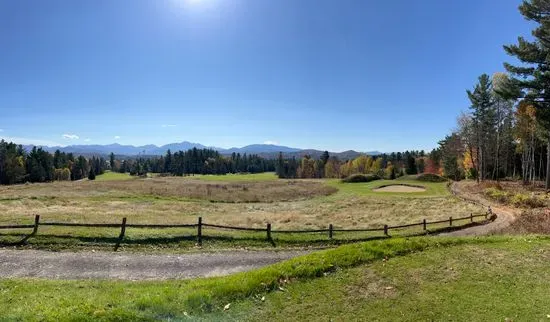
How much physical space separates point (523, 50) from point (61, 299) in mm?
33538

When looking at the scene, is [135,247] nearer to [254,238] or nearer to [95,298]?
[254,238]

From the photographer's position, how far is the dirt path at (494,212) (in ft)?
86.1

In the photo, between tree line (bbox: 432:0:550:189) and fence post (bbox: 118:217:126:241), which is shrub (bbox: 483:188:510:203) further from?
fence post (bbox: 118:217:126:241)

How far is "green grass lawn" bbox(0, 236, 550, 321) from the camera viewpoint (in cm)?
887

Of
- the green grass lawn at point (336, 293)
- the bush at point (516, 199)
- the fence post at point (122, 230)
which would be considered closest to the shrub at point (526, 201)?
the bush at point (516, 199)

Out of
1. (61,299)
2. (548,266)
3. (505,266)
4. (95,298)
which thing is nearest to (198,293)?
(95,298)

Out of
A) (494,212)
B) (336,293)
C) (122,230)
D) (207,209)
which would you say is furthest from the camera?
(207,209)

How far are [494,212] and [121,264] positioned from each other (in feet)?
110

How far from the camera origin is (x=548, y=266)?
41.2ft

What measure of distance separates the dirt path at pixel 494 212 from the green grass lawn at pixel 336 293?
13.3 meters

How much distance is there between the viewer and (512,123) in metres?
66.6

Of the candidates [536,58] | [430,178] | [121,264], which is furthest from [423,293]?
[430,178]

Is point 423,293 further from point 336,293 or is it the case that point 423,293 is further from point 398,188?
point 398,188

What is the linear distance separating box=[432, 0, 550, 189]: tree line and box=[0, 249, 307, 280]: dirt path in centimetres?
2500
